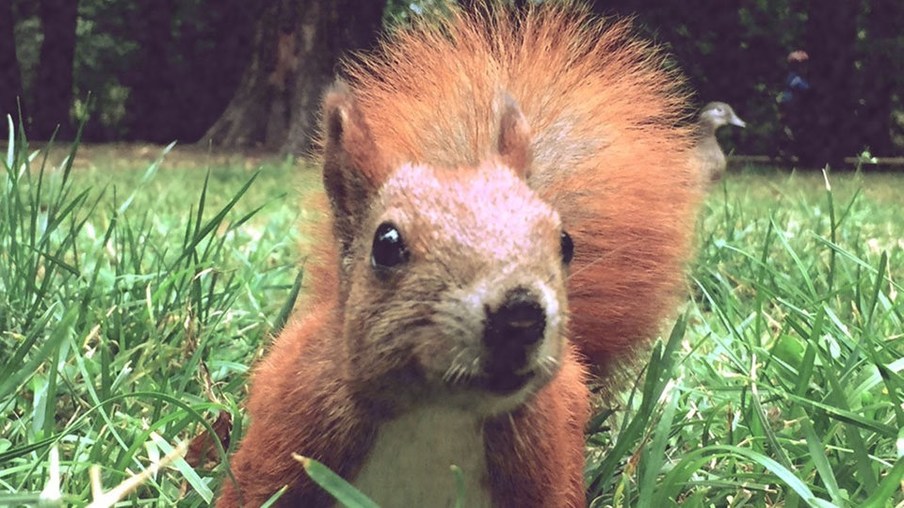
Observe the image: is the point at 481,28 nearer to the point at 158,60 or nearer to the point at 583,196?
the point at 583,196

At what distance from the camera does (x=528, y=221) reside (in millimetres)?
899

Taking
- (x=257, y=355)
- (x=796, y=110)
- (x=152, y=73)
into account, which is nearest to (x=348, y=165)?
(x=257, y=355)

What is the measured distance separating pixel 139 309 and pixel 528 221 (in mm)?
1011

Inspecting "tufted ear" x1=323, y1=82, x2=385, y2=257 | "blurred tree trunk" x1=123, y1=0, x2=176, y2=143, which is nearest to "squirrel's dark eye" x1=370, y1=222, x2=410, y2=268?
"tufted ear" x1=323, y1=82, x2=385, y2=257

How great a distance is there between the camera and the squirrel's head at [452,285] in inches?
31.9

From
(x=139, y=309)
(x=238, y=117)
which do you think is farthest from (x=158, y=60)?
(x=139, y=309)

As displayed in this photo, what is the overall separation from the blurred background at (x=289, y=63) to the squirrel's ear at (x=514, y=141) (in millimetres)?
3183

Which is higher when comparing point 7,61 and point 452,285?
point 452,285

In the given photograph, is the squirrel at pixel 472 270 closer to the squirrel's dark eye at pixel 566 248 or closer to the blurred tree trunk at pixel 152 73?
the squirrel's dark eye at pixel 566 248

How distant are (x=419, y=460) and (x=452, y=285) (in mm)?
231

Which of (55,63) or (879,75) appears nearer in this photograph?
(879,75)

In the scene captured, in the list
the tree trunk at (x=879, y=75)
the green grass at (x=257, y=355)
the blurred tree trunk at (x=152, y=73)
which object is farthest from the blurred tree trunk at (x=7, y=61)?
the green grass at (x=257, y=355)

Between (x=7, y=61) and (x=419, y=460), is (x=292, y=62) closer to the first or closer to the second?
(x=7, y=61)

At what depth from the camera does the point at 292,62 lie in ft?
25.0
